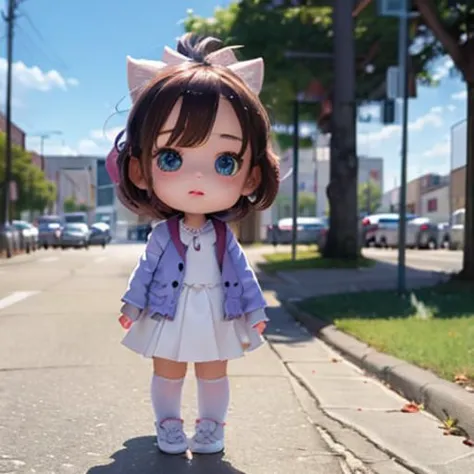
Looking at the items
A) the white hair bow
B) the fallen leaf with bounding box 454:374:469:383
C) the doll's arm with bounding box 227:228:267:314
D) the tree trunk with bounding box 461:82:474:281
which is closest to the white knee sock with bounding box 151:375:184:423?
the doll's arm with bounding box 227:228:267:314

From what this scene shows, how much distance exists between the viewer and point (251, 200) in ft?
A: 12.7

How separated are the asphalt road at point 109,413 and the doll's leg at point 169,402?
0.08m

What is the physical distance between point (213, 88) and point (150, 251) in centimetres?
87

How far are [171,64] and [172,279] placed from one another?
3.56ft

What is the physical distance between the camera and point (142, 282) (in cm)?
359

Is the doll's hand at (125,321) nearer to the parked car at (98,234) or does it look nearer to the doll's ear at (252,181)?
the doll's ear at (252,181)

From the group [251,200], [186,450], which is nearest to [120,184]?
[251,200]

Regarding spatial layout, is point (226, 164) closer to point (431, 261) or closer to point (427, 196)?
point (431, 261)

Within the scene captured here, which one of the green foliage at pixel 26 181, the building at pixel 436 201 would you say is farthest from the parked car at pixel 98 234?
the building at pixel 436 201

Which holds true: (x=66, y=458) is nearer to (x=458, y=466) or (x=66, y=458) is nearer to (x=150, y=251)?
(x=150, y=251)

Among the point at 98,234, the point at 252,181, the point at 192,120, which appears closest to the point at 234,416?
the point at 252,181

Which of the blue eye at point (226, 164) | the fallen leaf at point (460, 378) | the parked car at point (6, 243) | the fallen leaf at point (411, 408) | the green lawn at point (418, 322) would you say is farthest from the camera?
the parked car at point (6, 243)

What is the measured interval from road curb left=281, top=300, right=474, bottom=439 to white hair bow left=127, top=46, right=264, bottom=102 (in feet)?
7.33

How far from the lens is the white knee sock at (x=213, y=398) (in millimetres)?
3736
